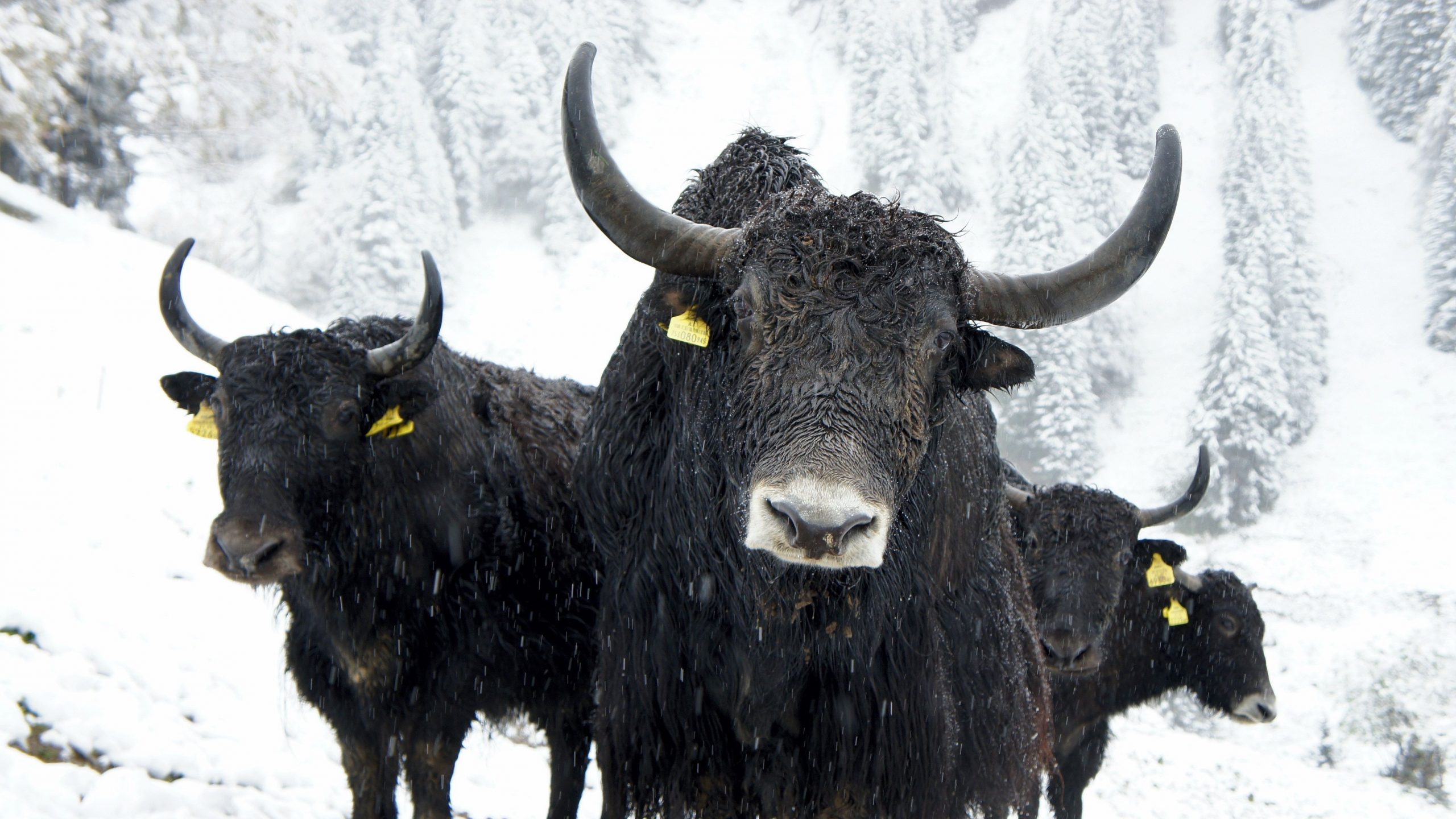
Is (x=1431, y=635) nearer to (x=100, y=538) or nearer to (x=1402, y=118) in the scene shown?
(x=100, y=538)

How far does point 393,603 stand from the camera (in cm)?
367

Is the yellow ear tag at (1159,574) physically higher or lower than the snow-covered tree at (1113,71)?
lower

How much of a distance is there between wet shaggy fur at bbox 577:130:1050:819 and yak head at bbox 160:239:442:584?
943mm

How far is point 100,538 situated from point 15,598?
5.14 ft

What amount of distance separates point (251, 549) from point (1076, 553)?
174 inches

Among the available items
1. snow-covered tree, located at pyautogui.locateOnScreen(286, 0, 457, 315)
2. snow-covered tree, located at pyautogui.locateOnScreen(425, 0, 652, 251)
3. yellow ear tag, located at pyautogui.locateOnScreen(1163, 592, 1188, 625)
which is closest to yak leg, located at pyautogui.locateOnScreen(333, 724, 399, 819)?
yellow ear tag, located at pyautogui.locateOnScreen(1163, 592, 1188, 625)

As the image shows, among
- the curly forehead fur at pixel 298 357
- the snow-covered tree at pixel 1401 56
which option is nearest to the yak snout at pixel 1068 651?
the curly forehead fur at pixel 298 357

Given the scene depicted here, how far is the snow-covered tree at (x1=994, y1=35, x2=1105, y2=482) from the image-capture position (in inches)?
1271

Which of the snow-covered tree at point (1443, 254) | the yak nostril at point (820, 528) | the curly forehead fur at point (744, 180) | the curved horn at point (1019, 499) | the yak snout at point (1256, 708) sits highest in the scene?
the snow-covered tree at point (1443, 254)

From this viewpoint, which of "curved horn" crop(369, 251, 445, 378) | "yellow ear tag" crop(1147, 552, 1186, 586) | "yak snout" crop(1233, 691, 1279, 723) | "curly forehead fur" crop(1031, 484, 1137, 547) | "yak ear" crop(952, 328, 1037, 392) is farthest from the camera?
"yak snout" crop(1233, 691, 1279, 723)

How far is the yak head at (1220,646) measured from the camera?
688cm

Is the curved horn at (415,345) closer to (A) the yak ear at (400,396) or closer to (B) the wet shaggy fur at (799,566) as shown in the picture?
(A) the yak ear at (400,396)

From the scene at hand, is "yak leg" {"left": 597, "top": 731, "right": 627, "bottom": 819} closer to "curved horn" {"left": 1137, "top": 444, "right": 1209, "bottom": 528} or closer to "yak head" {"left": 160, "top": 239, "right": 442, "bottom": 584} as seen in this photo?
"yak head" {"left": 160, "top": 239, "right": 442, "bottom": 584}

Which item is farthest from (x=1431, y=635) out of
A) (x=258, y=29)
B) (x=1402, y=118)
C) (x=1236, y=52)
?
(x=1236, y=52)
